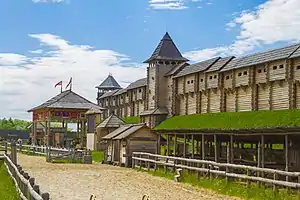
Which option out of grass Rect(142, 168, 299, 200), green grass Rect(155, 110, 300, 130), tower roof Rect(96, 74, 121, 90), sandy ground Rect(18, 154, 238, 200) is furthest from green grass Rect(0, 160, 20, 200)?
tower roof Rect(96, 74, 121, 90)

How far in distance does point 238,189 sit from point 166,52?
41.4 m

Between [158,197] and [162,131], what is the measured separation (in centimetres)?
1720

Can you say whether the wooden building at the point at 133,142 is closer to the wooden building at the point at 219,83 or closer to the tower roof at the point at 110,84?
the wooden building at the point at 219,83

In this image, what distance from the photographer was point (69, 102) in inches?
2165

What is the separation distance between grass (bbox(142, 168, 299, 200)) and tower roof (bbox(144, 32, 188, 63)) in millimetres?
34724

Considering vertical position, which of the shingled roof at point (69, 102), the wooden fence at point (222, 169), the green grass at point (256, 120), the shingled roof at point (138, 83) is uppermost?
the shingled roof at point (138, 83)

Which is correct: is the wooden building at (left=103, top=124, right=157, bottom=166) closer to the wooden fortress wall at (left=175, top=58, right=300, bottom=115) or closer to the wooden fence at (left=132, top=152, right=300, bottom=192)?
the wooden fence at (left=132, top=152, right=300, bottom=192)

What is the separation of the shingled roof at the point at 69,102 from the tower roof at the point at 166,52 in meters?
9.77

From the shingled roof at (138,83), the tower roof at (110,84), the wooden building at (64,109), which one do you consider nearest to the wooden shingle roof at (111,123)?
the wooden building at (64,109)

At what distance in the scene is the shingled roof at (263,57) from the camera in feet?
111

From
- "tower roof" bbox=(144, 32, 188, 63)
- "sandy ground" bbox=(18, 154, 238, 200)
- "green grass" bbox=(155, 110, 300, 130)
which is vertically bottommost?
"sandy ground" bbox=(18, 154, 238, 200)

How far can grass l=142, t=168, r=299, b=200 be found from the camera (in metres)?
17.6

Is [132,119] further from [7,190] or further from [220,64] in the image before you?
[7,190]

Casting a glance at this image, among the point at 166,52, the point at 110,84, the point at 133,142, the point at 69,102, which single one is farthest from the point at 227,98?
the point at 110,84
